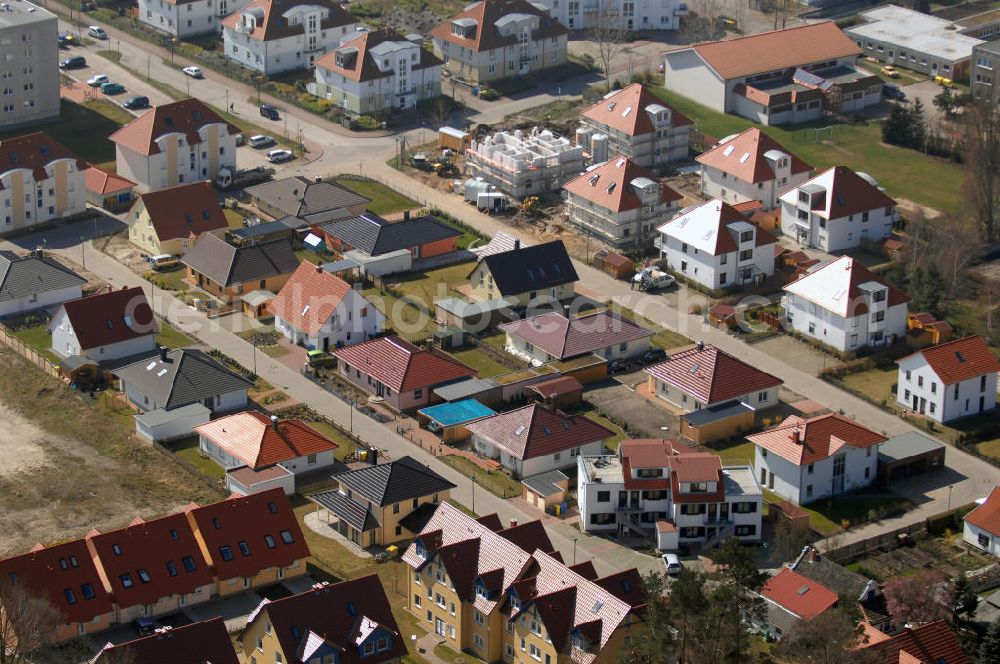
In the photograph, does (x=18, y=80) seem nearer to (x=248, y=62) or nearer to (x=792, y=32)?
(x=248, y=62)

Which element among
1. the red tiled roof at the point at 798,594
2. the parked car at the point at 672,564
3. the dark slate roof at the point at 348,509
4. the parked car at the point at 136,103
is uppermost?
the parked car at the point at 136,103

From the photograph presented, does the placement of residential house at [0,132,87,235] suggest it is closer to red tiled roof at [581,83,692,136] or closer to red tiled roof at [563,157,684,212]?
red tiled roof at [563,157,684,212]

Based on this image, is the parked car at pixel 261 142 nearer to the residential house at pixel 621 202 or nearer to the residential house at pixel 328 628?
the residential house at pixel 621 202

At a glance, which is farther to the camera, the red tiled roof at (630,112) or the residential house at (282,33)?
the residential house at (282,33)

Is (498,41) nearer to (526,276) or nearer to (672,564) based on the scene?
(526,276)

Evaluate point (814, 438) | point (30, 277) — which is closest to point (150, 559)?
point (814, 438)

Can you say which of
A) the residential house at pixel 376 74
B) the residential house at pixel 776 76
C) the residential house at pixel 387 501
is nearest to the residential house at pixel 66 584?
the residential house at pixel 387 501

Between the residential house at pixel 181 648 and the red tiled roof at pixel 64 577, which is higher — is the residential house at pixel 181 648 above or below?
above

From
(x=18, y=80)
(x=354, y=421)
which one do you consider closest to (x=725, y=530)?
(x=354, y=421)
